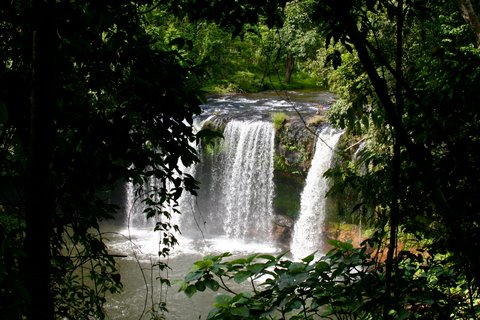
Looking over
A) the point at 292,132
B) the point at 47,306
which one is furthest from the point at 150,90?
the point at 292,132

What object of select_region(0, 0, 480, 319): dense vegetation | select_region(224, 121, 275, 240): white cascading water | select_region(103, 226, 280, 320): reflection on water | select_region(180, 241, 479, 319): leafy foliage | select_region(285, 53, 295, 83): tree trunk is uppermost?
select_region(285, 53, 295, 83): tree trunk

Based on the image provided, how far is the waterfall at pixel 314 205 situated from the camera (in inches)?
475

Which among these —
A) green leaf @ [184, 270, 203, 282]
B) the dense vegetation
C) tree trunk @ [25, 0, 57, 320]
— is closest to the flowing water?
the dense vegetation

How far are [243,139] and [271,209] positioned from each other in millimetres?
2232

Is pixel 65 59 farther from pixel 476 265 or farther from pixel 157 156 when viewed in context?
pixel 476 265

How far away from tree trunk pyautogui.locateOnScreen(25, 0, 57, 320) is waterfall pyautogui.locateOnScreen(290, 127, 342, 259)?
10.6 meters

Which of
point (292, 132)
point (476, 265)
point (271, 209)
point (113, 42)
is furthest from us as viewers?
point (271, 209)

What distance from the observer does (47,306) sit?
5.14 ft

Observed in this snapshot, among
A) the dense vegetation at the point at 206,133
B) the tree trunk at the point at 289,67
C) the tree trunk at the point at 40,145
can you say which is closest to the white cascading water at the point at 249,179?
the dense vegetation at the point at 206,133

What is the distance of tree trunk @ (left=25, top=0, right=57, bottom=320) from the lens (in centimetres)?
157

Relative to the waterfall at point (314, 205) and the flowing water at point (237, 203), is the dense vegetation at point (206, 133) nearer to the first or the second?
the flowing water at point (237, 203)

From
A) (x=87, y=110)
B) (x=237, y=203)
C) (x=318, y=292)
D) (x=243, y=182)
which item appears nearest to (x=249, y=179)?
(x=243, y=182)

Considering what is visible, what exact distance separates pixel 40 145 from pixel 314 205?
11.2 metres

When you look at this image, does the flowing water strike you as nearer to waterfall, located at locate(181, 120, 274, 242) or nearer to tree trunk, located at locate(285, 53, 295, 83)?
waterfall, located at locate(181, 120, 274, 242)
